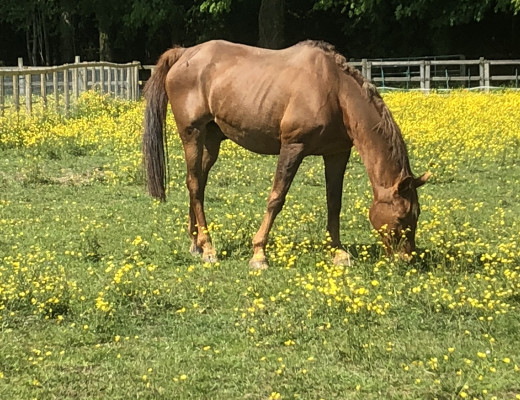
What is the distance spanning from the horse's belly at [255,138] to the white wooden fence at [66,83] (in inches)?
429

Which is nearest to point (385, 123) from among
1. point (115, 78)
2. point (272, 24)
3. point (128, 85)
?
point (115, 78)

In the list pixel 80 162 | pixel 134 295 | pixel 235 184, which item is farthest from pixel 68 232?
pixel 80 162

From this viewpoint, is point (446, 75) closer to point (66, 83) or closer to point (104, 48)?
point (66, 83)

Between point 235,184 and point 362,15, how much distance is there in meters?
29.2

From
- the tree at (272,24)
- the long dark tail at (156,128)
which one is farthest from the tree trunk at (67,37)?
the long dark tail at (156,128)

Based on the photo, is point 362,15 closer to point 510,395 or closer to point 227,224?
point 227,224

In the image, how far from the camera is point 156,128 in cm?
846

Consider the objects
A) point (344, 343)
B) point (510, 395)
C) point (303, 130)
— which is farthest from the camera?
point (303, 130)

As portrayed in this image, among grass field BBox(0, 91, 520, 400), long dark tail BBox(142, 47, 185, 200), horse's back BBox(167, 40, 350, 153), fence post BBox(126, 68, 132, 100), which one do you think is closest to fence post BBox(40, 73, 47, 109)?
fence post BBox(126, 68, 132, 100)

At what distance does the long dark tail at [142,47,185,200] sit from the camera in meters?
8.43

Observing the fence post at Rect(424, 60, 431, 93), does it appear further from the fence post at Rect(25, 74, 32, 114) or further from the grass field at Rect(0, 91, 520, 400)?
the grass field at Rect(0, 91, 520, 400)

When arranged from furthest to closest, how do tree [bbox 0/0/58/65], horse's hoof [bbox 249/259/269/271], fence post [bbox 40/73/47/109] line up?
tree [bbox 0/0/58/65] → fence post [bbox 40/73/47/109] → horse's hoof [bbox 249/259/269/271]

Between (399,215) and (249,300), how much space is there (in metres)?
1.55

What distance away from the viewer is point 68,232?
357 inches
